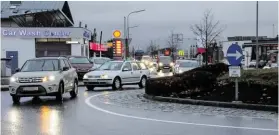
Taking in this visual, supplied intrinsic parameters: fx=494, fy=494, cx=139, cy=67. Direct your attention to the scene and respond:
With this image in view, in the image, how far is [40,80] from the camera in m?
16.2

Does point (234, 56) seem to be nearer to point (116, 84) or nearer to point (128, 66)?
point (116, 84)

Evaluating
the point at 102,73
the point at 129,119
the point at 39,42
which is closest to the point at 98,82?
the point at 102,73

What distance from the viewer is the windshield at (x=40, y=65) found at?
17.2 meters

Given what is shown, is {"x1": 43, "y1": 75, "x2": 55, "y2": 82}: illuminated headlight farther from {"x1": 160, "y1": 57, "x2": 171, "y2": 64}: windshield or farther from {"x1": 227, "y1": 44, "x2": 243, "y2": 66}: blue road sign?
{"x1": 160, "y1": 57, "x2": 171, "y2": 64}: windshield

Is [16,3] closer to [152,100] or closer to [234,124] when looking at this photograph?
[152,100]

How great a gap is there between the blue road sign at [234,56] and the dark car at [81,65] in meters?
17.4

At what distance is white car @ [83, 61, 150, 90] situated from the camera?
2327 centimetres

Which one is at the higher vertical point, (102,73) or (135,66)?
(135,66)

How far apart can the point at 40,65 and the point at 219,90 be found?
6.30 metres

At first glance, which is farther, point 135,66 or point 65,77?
point 135,66

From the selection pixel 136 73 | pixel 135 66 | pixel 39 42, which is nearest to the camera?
pixel 136 73

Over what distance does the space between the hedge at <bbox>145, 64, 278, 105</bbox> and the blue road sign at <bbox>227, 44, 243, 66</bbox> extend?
3.62 ft

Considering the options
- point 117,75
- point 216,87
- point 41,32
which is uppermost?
point 41,32

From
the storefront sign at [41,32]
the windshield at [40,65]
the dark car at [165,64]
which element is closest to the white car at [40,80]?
the windshield at [40,65]
